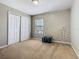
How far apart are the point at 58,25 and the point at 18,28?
2.81 m

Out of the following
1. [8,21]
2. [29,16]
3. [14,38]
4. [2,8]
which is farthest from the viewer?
[29,16]

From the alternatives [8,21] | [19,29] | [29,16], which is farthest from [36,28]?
[8,21]

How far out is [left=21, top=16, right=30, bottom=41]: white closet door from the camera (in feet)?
17.7

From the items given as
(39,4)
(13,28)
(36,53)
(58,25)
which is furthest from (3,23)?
(58,25)

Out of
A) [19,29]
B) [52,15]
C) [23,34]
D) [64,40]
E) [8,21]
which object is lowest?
[64,40]

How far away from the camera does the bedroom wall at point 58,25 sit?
5094 millimetres

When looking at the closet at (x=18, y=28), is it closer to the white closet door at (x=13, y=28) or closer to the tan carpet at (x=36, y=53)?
the white closet door at (x=13, y=28)

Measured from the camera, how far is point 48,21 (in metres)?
5.72

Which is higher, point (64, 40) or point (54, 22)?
point (54, 22)

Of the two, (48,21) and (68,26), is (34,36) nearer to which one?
(48,21)

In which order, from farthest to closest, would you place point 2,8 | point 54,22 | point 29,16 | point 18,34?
point 29,16, point 54,22, point 18,34, point 2,8

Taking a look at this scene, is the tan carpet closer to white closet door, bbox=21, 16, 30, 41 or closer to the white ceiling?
white closet door, bbox=21, 16, 30, 41

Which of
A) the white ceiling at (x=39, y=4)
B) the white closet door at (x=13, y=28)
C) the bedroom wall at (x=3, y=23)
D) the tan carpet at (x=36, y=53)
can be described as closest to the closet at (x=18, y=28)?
the white closet door at (x=13, y=28)

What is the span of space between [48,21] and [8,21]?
9.53 feet
